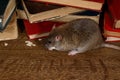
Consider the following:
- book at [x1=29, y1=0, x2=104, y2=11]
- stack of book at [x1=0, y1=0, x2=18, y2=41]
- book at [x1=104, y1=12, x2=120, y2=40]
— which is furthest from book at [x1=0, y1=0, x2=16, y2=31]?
book at [x1=104, y1=12, x2=120, y2=40]

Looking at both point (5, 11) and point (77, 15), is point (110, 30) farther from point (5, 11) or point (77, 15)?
point (5, 11)

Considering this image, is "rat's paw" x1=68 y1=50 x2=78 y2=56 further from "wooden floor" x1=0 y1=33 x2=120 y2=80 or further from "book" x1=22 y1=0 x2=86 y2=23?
"book" x1=22 y1=0 x2=86 y2=23

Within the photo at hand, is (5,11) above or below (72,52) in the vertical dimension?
above

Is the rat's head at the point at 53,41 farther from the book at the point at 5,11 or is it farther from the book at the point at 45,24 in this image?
the book at the point at 5,11

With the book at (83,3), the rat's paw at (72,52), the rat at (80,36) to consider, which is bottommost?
the rat's paw at (72,52)

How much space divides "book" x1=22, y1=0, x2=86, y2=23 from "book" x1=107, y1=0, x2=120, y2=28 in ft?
0.40

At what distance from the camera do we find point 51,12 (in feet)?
3.14

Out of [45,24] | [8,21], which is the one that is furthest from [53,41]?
[8,21]

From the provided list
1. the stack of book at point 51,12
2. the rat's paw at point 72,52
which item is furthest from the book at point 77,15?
the rat's paw at point 72,52

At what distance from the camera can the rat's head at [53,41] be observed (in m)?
1.01

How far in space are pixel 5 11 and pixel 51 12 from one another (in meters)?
0.15

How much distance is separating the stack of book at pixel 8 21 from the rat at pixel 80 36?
0.13 metres

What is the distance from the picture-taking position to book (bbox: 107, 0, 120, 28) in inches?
36.8

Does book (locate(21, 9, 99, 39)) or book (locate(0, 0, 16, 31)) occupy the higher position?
book (locate(0, 0, 16, 31))
